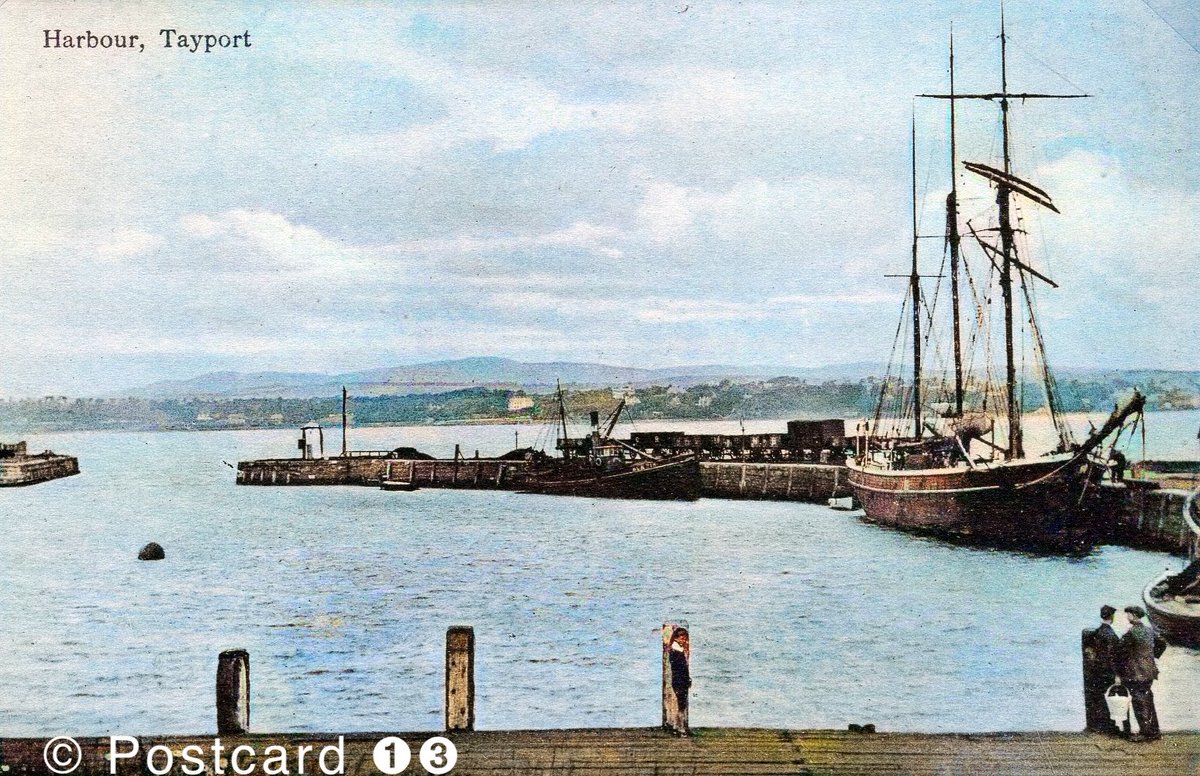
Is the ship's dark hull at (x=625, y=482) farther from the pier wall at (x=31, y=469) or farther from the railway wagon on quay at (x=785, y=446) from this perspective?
the pier wall at (x=31, y=469)

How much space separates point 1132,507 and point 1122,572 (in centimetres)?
430

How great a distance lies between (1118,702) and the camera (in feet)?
31.9

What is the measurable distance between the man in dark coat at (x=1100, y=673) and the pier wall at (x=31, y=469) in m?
66.8

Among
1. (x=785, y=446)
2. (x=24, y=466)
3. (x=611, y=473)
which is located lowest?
(x=611, y=473)

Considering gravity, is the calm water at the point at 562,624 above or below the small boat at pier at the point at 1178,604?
below

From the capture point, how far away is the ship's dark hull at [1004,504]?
31656mm

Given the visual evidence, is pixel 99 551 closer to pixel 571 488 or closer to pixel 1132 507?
pixel 571 488

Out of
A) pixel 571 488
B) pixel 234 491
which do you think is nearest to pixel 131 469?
pixel 234 491

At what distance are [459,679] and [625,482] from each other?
47.7 metres

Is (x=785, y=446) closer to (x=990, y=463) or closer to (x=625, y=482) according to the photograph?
(x=625, y=482)

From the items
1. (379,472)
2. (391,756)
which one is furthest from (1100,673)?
(379,472)

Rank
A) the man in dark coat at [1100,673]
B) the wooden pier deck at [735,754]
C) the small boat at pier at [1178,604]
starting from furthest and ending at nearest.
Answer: the small boat at pier at [1178,604] → the man in dark coat at [1100,673] → the wooden pier deck at [735,754]

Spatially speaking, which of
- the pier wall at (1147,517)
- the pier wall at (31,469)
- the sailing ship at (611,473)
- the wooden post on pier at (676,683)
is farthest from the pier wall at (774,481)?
the pier wall at (31,469)

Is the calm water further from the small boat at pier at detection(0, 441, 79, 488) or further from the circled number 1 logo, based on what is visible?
the small boat at pier at detection(0, 441, 79, 488)
